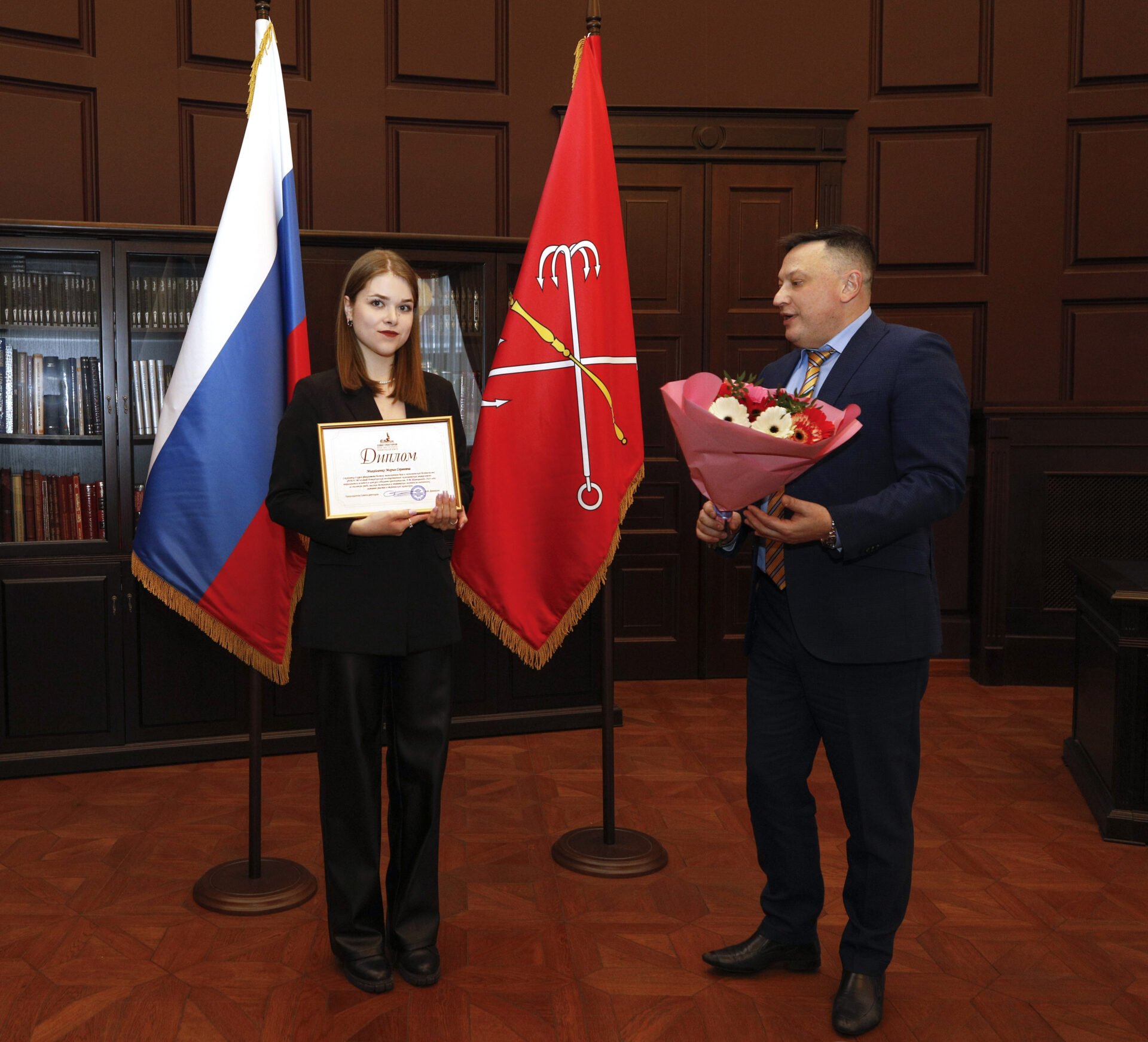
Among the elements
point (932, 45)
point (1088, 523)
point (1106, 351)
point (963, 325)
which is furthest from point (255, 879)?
point (932, 45)

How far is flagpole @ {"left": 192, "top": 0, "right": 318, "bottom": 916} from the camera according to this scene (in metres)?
2.87

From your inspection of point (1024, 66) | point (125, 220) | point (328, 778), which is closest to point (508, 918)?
point (328, 778)

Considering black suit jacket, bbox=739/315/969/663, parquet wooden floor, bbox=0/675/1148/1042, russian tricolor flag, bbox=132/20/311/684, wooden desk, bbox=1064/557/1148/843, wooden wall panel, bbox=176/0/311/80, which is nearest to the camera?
black suit jacket, bbox=739/315/969/663

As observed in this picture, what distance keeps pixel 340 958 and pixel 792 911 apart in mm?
1079

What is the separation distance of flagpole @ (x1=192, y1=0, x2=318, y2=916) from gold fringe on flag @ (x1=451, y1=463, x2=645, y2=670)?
652 mm

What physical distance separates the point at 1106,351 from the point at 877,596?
4.31 m

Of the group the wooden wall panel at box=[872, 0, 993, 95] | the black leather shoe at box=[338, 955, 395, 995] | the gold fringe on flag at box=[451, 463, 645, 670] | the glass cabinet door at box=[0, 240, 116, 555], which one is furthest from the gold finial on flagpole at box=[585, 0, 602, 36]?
the wooden wall panel at box=[872, 0, 993, 95]

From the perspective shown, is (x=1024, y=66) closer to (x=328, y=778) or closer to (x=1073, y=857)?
(x=1073, y=857)

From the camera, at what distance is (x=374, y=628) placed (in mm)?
2326

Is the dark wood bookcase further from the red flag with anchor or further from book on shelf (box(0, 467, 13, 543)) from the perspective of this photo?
the red flag with anchor

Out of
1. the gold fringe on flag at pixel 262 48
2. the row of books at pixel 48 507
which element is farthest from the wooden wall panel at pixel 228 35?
the gold fringe on flag at pixel 262 48

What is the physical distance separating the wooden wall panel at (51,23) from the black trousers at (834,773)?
4.14 meters

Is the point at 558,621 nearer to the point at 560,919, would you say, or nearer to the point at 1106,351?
the point at 560,919

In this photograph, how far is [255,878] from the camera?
3.01 meters
